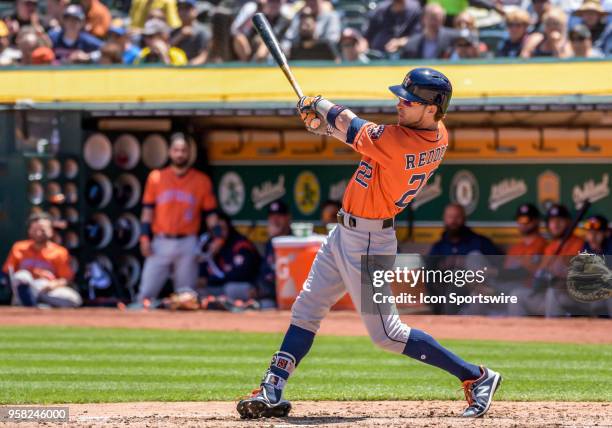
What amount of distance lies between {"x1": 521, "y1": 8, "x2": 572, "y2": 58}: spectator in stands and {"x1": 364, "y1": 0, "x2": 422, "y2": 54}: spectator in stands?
155 centimetres

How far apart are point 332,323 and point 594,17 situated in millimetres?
4268

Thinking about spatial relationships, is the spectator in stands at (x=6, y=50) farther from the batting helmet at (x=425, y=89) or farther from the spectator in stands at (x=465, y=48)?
the batting helmet at (x=425, y=89)

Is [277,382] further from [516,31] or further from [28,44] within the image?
[28,44]

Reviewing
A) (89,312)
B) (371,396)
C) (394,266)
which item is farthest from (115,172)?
(394,266)

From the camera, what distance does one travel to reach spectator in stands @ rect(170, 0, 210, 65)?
46.9 ft

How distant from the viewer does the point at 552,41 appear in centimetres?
1233

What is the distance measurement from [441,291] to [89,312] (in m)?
6.51

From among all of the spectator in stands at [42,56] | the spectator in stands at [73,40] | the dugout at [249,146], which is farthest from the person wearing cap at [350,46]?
the spectator in stands at [42,56]

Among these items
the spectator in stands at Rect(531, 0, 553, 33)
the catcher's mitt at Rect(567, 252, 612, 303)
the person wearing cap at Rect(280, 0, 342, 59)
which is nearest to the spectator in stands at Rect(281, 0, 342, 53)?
the person wearing cap at Rect(280, 0, 342, 59)

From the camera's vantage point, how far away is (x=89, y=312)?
491 inches

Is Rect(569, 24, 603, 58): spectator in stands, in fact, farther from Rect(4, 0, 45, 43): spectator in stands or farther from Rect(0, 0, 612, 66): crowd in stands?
Rect(4, 0, 45, 43): spectator in stands

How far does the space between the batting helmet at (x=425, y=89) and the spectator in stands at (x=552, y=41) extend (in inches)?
264

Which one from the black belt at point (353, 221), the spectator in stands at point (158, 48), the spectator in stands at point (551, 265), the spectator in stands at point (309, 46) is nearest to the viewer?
the black belt at point (353, 221)

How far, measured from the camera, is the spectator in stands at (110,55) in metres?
13.6
